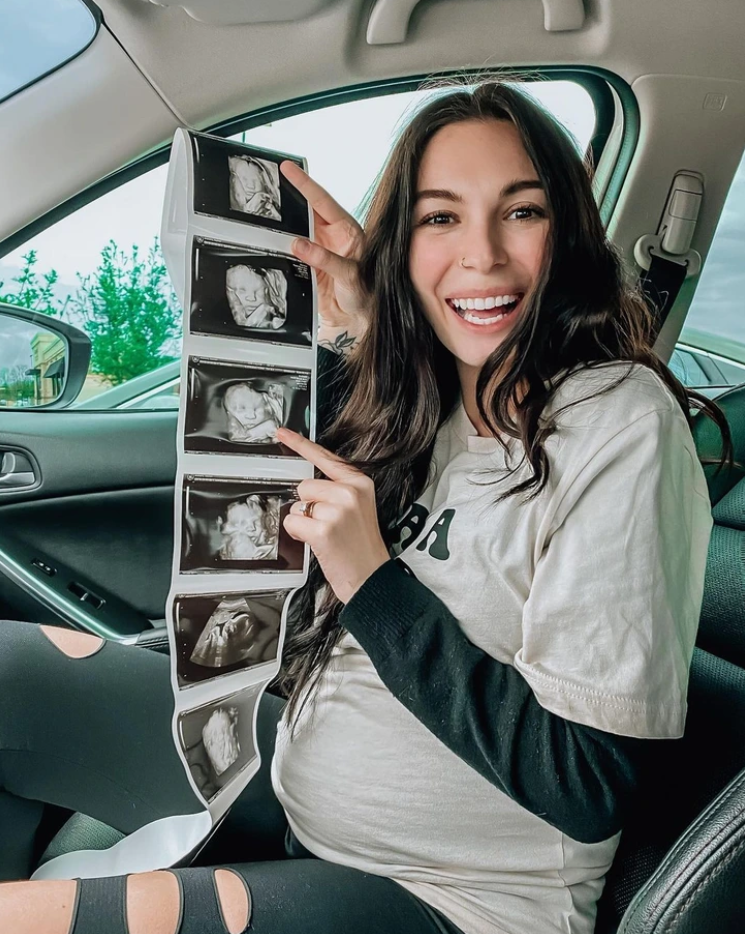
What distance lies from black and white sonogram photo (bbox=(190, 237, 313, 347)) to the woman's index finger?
11 cm

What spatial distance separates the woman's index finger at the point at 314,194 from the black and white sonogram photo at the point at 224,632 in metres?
0.52

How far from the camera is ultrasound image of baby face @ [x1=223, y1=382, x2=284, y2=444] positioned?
3.14 ft

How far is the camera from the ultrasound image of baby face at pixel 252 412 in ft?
3.14

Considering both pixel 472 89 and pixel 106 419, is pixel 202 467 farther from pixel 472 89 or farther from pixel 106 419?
pixel 106 419

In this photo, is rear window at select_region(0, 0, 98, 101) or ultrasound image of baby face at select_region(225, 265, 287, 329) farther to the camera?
rear window at select_region(0, 0, 98, 101)

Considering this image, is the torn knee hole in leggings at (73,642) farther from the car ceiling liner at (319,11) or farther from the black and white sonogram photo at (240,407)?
the car ceiling liner at (319,11)

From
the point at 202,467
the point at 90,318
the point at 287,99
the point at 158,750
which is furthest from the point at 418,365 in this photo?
the point at 90,318

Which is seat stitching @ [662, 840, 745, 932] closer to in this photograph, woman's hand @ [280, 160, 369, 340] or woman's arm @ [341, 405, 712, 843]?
woman's arm @ [341, 405, 712, 843]

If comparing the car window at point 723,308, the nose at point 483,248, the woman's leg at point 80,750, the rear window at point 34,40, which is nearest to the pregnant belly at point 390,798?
the woman's leg at point 80,750

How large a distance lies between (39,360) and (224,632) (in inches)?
50.3

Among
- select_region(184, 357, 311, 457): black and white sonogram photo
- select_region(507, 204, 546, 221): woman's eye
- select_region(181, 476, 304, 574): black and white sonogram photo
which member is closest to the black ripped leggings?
select_region(181, 476, 304, 574): black and white sonogram photo

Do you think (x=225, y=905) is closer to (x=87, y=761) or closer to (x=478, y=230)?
(x=87, y=761)

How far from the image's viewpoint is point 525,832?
34.1 inches

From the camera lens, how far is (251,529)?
96cm
